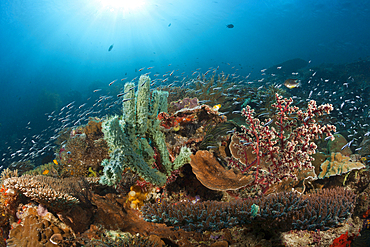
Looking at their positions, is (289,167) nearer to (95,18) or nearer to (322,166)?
(322,166)

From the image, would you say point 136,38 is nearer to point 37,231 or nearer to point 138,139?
point 138,139

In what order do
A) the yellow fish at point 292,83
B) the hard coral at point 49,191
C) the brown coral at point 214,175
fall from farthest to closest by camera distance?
1. the yellow fish at point 292,83
2. the brown coral at point 214,175
3. the hard coral at point 49,191

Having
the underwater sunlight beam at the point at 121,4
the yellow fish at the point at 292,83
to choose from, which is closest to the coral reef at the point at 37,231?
the yellow fish at the point at 292,83

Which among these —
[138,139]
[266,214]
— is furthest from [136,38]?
[266,214]

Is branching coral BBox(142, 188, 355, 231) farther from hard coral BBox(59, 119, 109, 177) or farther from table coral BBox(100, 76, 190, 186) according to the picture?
hard coral BBox(59, 119, 109, 177)

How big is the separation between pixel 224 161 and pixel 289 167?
142cm

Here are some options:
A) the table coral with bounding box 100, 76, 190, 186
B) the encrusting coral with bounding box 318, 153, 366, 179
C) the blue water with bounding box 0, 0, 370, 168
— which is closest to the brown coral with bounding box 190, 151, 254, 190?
the table coral with bounding box 100, 76, 190, 186

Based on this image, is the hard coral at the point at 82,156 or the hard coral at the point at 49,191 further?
the hard coral at the point at 82,156

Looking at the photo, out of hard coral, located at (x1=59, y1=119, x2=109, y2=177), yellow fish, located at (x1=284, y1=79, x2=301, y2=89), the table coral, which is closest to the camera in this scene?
the table coral

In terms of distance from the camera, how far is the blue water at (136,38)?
55219 millimetres

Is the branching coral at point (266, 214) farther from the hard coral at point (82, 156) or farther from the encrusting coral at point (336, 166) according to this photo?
the hard coral at point (82, 156)

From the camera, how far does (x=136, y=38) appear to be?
110 meters

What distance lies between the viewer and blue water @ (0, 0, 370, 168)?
55219mm

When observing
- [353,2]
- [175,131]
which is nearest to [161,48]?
[353,2]
